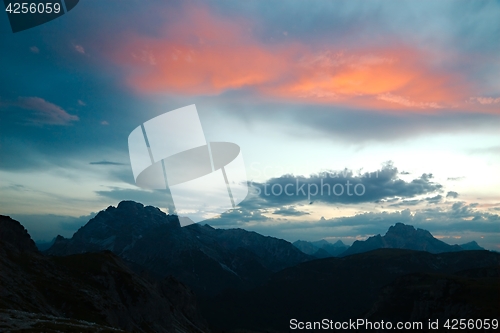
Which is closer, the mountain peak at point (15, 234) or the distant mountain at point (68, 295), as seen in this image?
the distant mountain at point (68, 295)

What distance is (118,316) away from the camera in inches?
5482

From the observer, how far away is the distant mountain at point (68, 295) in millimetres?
61894

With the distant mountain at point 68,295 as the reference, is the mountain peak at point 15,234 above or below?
above

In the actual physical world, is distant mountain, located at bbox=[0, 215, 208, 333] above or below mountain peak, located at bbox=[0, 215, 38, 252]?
below

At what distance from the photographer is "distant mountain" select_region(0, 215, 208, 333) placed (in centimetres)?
6189

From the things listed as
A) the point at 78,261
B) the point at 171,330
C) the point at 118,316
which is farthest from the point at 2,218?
the point at 171,330

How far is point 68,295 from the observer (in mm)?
123250

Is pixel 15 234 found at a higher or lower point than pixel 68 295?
higher

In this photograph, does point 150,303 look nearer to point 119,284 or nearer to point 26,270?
point 119,284

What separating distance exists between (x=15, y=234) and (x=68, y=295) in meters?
77.1

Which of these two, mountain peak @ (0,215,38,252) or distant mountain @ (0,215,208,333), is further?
mountain peak @ (0,215,38,252)

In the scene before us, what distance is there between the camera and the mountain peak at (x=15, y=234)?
171 meters

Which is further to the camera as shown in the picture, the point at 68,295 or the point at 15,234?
the point at 15,234

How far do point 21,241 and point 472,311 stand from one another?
233 m
